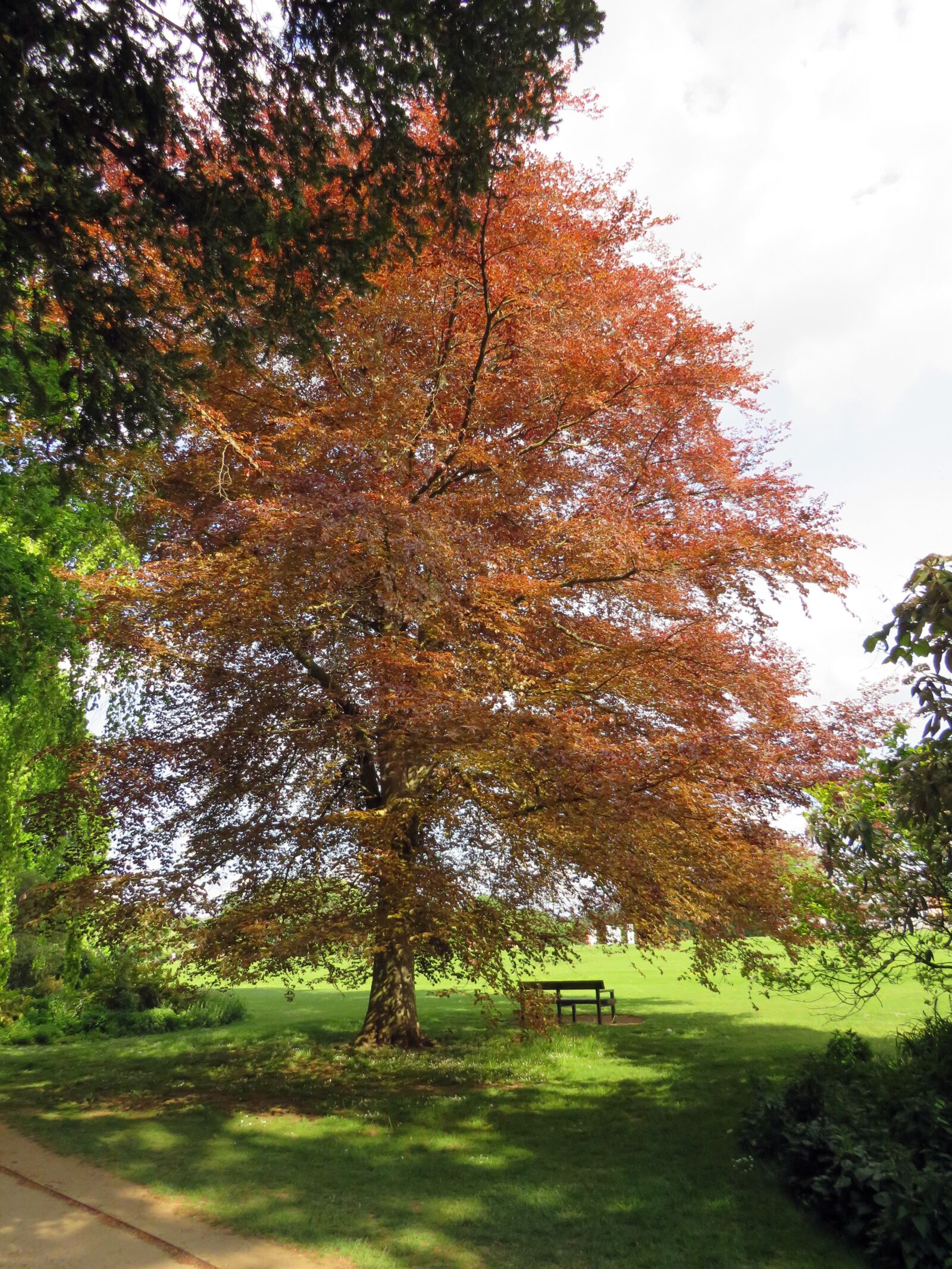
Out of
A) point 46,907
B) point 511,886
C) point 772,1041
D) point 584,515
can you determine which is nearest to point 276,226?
point 584,515

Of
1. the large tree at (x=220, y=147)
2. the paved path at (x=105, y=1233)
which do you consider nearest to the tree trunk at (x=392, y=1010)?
the paved path at (x=105, y=1233)

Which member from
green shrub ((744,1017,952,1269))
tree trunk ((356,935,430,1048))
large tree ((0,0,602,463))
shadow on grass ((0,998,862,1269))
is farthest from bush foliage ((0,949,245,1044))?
large tree ((0,0,602,463))

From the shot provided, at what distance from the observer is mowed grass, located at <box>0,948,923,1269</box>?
5.73 metres

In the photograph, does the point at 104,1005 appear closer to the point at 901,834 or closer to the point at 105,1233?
the point at 105,1233

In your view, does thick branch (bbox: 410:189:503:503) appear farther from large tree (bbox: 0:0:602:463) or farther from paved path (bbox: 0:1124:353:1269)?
paved path (bbox: 0:1124:353:1269)

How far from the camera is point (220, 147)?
586cm

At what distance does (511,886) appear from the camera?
9.66 meters

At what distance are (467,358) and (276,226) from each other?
3.99 metres

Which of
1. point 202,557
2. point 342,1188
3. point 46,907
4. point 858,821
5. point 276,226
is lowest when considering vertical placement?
point 342,1188

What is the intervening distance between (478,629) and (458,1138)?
5.36 metres

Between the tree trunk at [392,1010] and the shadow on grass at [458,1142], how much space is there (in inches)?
16.1

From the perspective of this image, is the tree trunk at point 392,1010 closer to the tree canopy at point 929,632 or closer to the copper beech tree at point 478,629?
the copper beech tree at point 478,629

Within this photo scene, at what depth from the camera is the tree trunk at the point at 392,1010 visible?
39.1ft

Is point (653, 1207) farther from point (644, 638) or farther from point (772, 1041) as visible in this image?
point (772, 1041)
